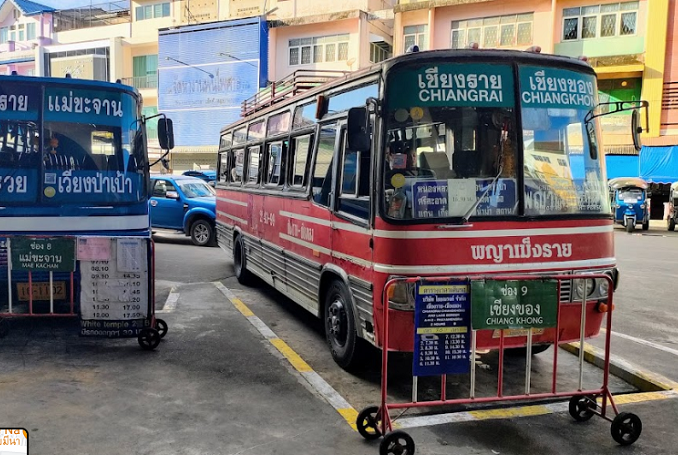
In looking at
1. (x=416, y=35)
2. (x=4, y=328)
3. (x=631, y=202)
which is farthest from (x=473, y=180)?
(x=416, y=35)

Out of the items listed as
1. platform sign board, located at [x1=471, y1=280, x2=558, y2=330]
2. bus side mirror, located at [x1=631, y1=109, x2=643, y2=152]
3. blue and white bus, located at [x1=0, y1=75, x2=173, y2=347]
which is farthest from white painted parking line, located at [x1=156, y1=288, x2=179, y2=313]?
bus side mirror, located at [x1=631, y1=109, x2=643, y2=152]

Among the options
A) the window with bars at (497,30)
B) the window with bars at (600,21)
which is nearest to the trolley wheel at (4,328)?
the window with bars at (497,30)

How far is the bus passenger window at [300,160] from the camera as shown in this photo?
21.3 feet

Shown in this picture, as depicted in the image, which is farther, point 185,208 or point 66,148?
point 185,208

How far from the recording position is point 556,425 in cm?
432

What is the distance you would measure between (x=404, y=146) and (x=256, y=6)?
110 feet

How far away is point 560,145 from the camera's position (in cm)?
470

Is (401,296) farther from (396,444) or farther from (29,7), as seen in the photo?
(29,7)

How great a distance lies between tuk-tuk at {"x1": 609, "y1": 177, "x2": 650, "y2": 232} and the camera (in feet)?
71.7

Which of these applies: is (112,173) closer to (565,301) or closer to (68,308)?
(68,308)

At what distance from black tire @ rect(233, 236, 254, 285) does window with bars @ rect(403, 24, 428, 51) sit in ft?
73.9

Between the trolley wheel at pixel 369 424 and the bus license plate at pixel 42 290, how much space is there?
3770mm

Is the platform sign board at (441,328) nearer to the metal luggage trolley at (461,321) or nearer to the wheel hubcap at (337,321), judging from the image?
the metal luggage trolley at (461,321)

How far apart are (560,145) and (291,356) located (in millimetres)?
3232
